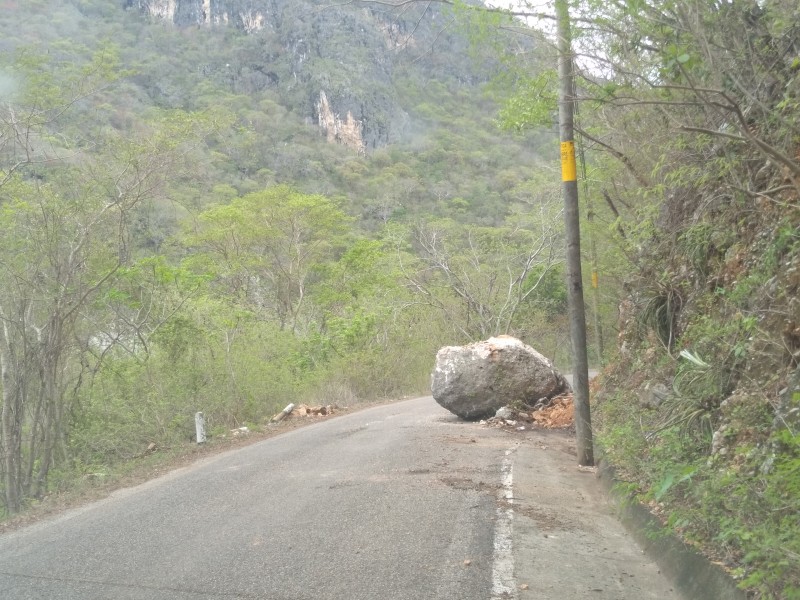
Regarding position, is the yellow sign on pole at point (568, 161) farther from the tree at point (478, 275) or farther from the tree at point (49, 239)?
the tree at point (478, 275)

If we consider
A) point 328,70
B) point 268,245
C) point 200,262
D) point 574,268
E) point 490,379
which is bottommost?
point 490,379

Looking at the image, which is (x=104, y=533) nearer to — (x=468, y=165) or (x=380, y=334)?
(x=380, y=334)

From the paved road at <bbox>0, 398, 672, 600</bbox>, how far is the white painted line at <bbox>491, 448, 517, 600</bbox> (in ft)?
0.05

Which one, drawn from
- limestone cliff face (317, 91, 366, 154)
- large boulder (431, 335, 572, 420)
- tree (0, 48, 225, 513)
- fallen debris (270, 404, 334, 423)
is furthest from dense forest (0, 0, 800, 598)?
limestone cliff face (317, 91, 366, 154)

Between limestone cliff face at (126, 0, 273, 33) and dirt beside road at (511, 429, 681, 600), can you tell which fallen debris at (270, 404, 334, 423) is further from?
limestone cliff face at (126, 0, 273, 33)

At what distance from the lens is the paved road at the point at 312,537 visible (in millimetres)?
5157

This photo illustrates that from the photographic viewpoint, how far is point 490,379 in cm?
1478

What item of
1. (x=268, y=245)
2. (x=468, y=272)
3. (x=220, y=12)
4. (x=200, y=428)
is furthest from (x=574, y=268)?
(x=220, y=12)

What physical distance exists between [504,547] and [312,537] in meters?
1.57

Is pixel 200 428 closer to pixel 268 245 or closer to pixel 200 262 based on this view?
pixel 200 262

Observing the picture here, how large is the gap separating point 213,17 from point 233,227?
2858 inches

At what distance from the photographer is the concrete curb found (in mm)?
4625

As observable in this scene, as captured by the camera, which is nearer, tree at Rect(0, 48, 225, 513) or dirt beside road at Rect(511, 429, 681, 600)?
dirt beside road at Rect(511, 429, 681, 600)

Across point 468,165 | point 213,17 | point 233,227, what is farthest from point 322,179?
point 213,17
